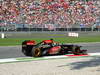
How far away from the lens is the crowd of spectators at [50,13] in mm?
24938

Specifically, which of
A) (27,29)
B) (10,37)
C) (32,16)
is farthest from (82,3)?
(10,37)

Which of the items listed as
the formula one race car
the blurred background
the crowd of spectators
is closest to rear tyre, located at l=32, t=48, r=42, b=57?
the formula one race car

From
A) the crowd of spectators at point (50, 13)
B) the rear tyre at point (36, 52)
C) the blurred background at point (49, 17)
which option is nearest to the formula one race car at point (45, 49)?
the rear tyre at point (36, 52)

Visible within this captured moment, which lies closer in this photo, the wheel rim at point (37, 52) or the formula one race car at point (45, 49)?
the wheel rim at point (37, 52)

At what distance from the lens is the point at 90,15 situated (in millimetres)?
29844

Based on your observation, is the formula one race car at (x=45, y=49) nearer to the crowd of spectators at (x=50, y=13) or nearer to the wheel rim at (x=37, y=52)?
the wheel rim at (x=37, y=52)

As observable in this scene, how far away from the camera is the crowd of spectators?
81.8 feet

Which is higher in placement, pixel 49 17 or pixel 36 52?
pixel 49 17

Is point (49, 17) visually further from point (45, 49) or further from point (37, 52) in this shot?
point (37, 52)

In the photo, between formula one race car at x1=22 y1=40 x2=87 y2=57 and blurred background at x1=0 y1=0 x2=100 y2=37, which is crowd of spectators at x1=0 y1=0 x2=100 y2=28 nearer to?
blurred background at x1=0 y1=0 x2=100 y2=37

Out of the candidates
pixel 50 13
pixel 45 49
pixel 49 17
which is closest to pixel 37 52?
pixel 45 49

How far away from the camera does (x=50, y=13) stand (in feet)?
89.8

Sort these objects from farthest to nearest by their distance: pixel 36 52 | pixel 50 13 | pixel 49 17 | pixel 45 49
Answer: pixel 50 13, pixel 49 17, pixel 45 49, pixel 36 52

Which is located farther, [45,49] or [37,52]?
[45,49]
